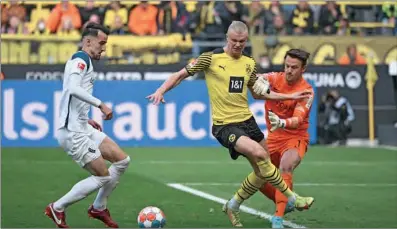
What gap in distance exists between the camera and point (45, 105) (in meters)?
24.5

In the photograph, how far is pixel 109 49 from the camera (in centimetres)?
2733

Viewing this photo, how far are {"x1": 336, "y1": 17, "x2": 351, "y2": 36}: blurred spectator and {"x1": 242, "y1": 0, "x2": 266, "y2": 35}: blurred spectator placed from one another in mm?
2105

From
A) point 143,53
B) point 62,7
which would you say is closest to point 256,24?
point 143,53

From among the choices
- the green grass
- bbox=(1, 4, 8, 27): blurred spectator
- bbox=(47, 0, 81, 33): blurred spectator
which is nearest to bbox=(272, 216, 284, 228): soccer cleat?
the green grass

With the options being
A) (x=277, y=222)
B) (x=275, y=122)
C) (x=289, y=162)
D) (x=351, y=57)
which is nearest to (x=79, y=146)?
(x=275, y=122)

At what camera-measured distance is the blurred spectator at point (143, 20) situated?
91.8 feet

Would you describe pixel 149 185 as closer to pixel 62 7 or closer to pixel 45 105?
pixel 45 105

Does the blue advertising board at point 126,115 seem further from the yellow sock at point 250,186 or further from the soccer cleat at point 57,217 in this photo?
the soccer cleat at point 57,217

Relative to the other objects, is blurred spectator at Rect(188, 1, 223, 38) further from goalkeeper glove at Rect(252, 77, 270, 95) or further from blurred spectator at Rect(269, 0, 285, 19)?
goalkeeper glove at Rect(252, 77, 270, 95)

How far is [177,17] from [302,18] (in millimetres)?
3483

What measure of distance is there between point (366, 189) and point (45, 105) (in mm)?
10605

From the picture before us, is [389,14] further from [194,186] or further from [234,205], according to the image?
[234,205]

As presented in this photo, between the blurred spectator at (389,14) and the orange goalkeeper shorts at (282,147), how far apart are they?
17.6 m

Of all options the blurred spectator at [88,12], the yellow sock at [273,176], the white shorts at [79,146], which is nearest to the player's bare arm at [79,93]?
the white shorts at [79,146]
